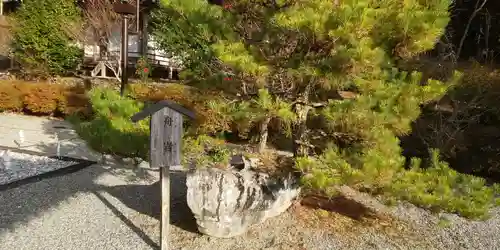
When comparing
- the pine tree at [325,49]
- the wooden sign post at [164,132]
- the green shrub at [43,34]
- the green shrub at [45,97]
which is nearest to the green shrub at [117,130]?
the pine tree at [325,49]

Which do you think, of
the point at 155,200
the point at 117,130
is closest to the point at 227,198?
the point at 155,200

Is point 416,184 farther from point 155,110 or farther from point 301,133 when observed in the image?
point 155,110

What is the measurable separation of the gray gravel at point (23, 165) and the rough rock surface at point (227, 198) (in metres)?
Answer: 2.97

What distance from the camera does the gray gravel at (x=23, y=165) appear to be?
5.11 m

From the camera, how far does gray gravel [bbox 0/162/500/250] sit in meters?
3.29

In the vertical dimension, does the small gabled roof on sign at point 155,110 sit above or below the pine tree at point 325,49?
below

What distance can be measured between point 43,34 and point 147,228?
10.3 meters

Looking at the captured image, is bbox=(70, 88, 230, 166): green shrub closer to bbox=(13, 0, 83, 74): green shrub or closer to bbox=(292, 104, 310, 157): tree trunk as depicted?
bbox=(292, 104, 310, 157): tree trunk

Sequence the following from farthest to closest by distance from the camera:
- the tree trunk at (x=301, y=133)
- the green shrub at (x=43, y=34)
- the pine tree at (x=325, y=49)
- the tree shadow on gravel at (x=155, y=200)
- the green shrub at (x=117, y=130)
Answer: the green shrub at (x=43, y=34), the green shrub at (x=117, y=130), the tree shadow on gravel at (x=155, y=200), the tree trunk at (x=301, y=133), the pine tree at (x=325, y=49)

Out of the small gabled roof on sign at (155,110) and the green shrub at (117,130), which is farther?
the green shrub at (117,130)

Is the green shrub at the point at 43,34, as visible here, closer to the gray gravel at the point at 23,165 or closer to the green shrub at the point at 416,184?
the gray gravel at the point at 23,165

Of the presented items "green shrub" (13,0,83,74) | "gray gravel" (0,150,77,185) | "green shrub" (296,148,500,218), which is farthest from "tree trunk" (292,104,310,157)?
"green shrub" (13,0,83,74)

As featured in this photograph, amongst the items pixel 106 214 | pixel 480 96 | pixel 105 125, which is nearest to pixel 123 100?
pixel 105 125

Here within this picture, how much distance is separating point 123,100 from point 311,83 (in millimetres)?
3714
